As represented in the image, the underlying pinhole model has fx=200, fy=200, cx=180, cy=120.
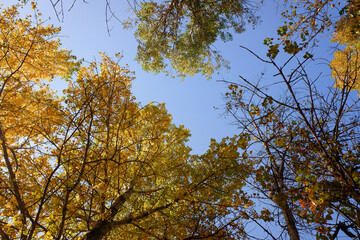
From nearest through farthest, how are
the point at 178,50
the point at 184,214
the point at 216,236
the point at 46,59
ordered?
the point at 216,236 < the point at 184,214 < the point at 46,59 < the point at 178,50

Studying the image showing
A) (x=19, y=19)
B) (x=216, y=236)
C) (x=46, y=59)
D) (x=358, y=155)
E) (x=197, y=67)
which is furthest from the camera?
(x=197, y=67)

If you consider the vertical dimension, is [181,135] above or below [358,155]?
above

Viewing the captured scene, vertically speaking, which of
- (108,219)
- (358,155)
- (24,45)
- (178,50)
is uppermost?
(178,50)

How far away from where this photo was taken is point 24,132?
660 centimetres

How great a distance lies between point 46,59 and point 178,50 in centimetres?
576

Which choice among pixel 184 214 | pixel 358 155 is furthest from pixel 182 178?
pixel 358 155

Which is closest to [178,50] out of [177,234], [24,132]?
[24,132]

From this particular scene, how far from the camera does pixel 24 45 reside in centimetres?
722

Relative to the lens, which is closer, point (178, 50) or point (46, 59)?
point (46, 59)

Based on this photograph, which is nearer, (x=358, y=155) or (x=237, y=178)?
(x=358, y=155)

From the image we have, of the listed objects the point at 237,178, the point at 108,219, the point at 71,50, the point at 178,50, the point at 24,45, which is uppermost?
the point at 178,50

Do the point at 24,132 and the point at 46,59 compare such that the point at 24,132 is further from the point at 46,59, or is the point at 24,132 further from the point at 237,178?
the point at 237,178

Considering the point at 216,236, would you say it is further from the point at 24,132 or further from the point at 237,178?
the point at 24,132

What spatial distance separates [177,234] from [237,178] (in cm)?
232
